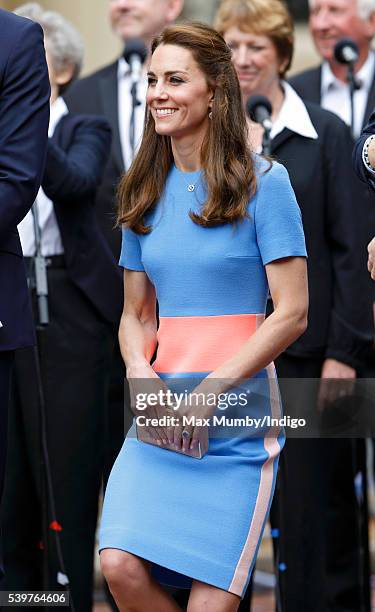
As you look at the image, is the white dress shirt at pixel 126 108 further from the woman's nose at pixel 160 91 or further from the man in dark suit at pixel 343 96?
the woman's nose at pixel 160 91

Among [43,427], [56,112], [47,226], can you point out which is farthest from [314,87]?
[43,427]

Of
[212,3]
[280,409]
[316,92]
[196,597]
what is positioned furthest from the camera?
[212,3]

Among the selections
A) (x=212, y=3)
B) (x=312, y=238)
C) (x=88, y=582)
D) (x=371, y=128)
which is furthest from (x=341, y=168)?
(x=212, y=3)

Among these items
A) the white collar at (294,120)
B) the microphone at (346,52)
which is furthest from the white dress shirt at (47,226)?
Answer: the microphone at (346,52)

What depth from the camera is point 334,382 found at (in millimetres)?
5664

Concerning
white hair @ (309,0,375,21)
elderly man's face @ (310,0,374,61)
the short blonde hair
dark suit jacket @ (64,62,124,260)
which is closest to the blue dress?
dark suit jacket @ (64,62,124,260)

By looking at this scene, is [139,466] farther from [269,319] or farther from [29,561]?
[29,561]

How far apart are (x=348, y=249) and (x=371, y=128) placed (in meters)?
1.19

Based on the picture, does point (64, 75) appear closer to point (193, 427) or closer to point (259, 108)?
point (259, 108)

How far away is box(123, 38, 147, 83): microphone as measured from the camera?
611cm

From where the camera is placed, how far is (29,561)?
572 cm

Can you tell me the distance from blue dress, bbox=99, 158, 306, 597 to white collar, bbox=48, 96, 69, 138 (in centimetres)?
155

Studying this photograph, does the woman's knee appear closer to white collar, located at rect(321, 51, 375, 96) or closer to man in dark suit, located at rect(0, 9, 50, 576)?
man in dark suit, located at rect(0, 9, 50, 576)

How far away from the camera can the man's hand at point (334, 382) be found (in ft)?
18.5
